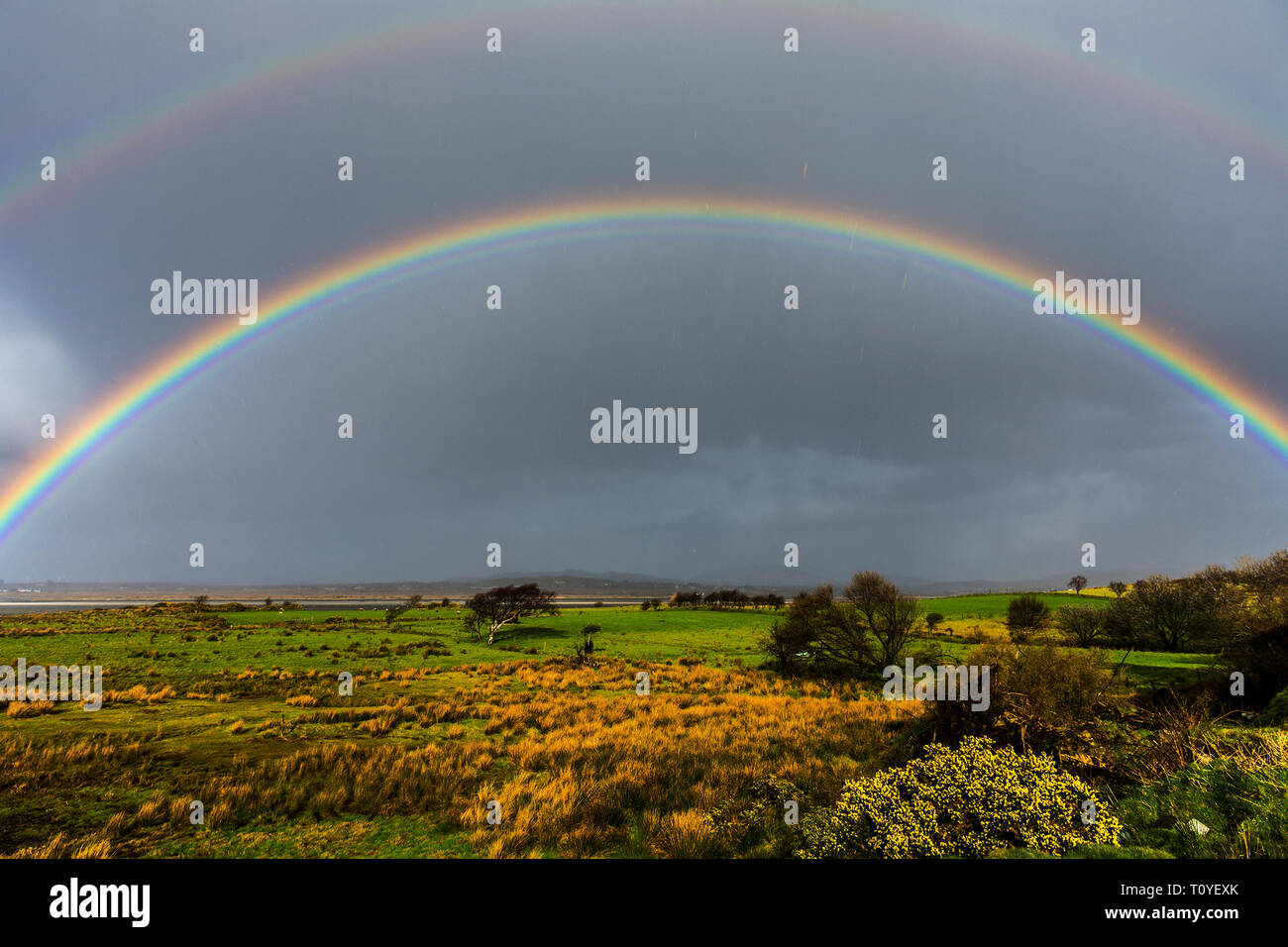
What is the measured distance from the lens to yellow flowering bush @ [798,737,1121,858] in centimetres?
652

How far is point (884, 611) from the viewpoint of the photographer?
97.2ft

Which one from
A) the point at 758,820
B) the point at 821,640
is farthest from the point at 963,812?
the point at 821,640

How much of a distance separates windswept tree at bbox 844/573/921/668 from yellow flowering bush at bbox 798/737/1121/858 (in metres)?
23.5

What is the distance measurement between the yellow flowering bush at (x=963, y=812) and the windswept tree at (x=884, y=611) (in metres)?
23.5

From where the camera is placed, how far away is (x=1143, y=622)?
1548 inches

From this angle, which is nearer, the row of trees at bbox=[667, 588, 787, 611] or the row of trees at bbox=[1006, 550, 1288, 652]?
the row of trees at bbox=[1006, 550, 1288, 652]

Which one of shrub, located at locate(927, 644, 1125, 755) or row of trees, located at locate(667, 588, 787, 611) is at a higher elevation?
shrub, located at locate(927, 644, 1125, 755)

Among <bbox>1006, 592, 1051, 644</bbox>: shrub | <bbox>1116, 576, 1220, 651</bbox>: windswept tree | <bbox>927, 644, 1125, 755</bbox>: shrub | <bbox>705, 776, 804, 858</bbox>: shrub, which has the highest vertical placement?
<bbox>927, 644, 1125, 755</bbox>: shrub

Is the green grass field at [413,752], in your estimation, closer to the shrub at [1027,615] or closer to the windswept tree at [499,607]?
the shrub at [1027,615]

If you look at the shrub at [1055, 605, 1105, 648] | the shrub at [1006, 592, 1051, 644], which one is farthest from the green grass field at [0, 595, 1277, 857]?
the shrub at [1006, 592, 1051, 644]

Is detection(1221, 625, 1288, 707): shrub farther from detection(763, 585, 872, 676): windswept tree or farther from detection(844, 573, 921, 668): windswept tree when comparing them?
detection(763, 585, 872, 676): windswept tree
